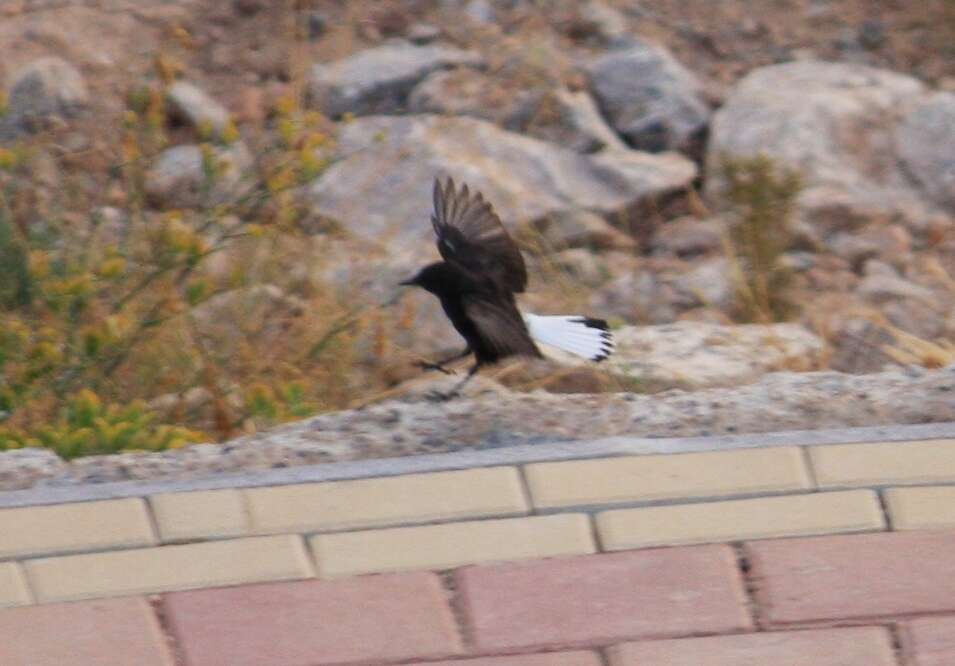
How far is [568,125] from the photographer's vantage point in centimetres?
551

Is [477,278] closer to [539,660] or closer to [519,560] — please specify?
[519,560]

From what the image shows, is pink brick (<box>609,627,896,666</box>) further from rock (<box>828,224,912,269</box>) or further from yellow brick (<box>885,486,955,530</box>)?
rock (<box>828,224,912,269</box>)

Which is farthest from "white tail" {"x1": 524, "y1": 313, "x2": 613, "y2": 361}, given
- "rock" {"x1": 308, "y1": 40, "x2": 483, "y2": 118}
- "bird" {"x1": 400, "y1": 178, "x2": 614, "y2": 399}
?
"rock" {"x1": 308, "y1": 40, "x2": 483, "y2": 118}

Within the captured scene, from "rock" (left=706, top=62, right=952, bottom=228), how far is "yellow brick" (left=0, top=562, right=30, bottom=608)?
3286mm

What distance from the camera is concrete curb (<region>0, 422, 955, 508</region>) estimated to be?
252 centimetres

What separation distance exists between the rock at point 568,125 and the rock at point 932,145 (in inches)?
36.4

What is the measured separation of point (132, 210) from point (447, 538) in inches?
73.5

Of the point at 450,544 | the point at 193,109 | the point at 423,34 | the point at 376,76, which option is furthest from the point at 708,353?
the point at 423,34

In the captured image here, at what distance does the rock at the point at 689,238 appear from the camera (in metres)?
5.14

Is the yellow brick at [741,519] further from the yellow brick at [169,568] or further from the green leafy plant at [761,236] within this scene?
the green leafy plant at [761,236]

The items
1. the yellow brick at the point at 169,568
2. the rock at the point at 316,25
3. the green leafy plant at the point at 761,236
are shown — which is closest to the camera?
the yellow brick at the point at 169,568

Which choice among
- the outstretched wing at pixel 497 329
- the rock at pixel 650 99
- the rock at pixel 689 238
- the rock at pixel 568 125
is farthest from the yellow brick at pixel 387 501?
the rock at pixel 650 99

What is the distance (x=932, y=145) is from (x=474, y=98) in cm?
147

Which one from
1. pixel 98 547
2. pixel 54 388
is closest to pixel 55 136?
pixel 54 388
